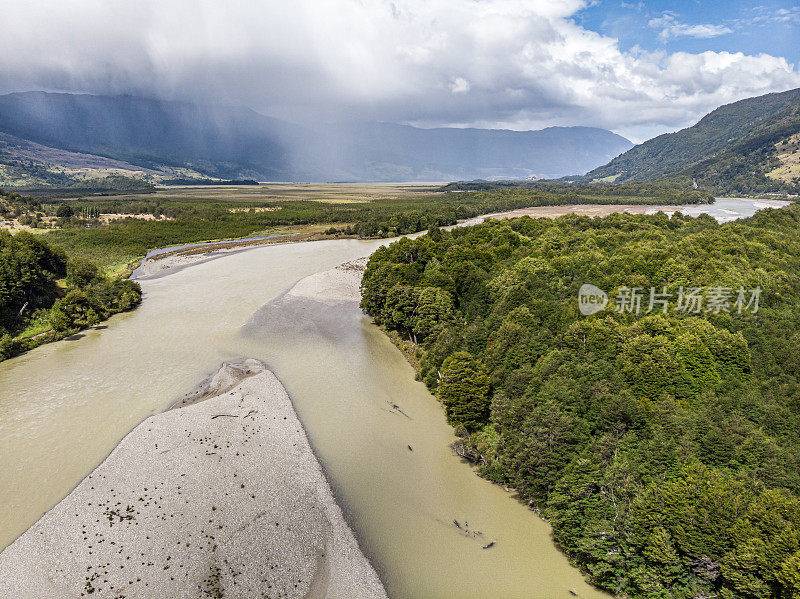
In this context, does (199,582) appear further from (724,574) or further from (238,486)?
(724,574)

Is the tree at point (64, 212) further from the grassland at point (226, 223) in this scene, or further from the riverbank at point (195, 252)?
the riverbank at point (195, 252)

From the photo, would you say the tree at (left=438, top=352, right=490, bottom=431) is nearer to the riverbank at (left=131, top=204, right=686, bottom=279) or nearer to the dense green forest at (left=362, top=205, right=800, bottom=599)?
the dense green forest at (left=362, top=205, right=800, bottom=599)

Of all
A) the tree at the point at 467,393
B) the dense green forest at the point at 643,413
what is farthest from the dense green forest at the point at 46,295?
the tree at the point at 467,393

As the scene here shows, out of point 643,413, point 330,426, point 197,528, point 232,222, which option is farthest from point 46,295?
point 232,222

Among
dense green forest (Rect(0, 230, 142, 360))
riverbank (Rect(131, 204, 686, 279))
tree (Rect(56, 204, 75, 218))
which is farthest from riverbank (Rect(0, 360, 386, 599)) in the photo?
tree (Rect(56, 204, 75, 218))

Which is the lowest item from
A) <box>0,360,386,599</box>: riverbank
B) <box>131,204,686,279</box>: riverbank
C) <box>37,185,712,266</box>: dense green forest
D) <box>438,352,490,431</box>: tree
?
<box>0,360,386,599</box>: riverbank

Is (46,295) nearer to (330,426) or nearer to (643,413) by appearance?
(330,426)
